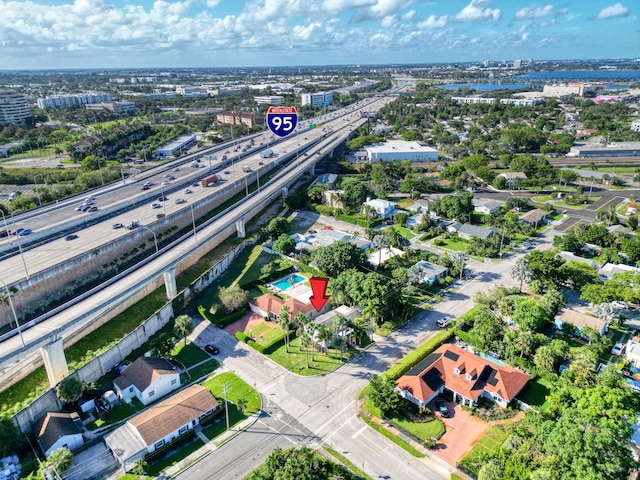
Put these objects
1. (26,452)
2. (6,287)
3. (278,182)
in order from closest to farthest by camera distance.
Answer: (26,452) < (6,287) < (278,182)

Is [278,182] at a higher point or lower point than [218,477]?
higher

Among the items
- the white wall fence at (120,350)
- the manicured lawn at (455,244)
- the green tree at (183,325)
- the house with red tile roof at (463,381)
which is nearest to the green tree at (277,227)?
the white wall fence at (120,350)

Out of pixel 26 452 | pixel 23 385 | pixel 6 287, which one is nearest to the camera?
pixel 26 452

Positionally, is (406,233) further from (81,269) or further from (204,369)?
(81,269)

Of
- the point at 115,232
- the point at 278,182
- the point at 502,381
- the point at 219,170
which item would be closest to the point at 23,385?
the point at 115,232

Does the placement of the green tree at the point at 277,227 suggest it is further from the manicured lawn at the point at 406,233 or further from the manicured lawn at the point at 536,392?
the manicured lawn at the point at 536,392

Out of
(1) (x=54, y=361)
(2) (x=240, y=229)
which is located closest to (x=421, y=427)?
(1) (x=54, y=361)

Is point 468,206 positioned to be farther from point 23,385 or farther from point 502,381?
point 23,385
